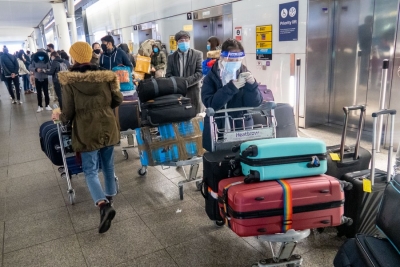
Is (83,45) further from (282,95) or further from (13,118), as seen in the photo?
(13,118)

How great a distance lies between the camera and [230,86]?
2562mm

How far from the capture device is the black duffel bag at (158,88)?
11.8 ft

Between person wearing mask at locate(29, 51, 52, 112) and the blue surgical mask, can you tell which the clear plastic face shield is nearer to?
the blue surgical mask

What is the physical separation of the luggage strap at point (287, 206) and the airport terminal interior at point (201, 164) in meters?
0.40

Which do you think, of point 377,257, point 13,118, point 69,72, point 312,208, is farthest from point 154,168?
point 13,118

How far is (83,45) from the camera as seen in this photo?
115 inches

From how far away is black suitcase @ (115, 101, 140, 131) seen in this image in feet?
14.5

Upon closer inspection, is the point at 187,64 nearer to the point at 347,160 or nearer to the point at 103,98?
the point at 103,98

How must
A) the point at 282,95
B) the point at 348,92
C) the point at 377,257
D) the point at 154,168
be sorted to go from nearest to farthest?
the point at 377,257, the point at 154,168, the point at 348,92, the point at 282,95

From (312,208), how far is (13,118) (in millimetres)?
8943

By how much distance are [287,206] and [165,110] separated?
6.33 ft

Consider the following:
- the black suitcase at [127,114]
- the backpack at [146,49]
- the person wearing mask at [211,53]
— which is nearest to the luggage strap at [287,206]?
the black suitcase at [127,114]

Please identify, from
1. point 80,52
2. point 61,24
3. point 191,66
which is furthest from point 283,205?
point 61,24

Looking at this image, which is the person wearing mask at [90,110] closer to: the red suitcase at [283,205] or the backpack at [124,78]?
the red suitcase at [283,205]
